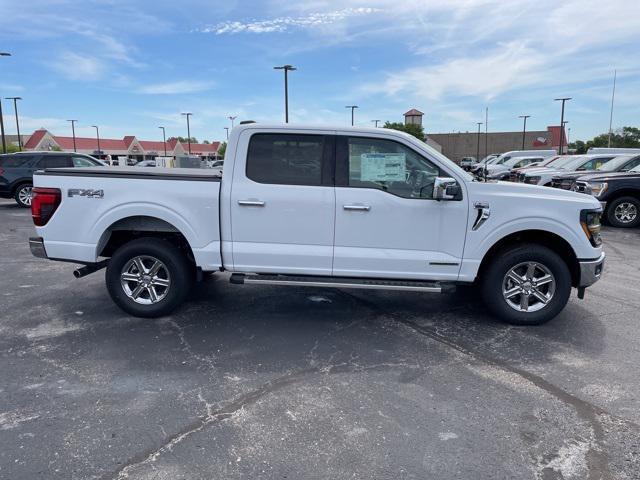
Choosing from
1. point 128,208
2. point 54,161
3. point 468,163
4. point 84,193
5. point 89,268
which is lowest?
point 89,268

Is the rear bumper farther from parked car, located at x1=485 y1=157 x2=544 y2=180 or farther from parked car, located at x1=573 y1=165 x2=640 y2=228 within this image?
parked car, located at x1=485 y1=157 x2=544 y2=180

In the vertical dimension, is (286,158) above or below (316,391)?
above

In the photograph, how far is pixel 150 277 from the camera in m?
5.00

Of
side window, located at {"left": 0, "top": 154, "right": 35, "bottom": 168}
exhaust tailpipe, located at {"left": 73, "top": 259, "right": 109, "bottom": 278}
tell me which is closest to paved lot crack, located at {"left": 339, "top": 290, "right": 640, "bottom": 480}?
exhaust tailpipe, located at {"left": 73, "top": 259, "right": 109, "bottom": 278}

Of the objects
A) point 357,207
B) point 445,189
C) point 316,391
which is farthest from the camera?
point 357,207

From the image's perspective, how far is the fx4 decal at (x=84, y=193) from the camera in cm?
481

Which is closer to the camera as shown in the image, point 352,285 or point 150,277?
point 352,285

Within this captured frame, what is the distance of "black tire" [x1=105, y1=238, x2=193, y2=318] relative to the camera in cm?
492

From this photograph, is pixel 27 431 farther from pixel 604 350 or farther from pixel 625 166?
pixel 625 166

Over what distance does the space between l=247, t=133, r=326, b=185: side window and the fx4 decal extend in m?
1.54

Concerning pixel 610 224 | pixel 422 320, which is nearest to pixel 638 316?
pixel 422 320

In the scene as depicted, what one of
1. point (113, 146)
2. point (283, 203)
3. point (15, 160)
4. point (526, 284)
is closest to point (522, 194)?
point (526, 284)

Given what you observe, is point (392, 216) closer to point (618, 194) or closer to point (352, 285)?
point (352, 285)

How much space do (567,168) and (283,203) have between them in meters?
15.6
